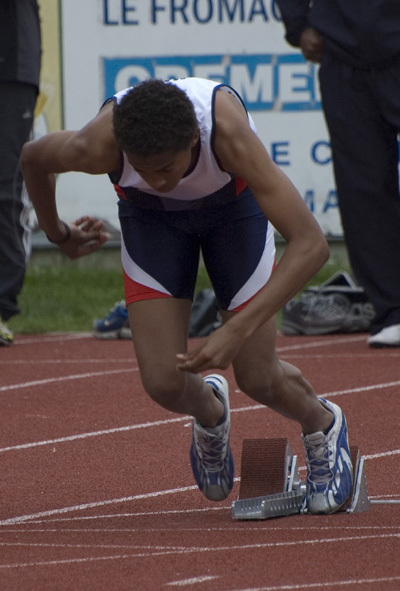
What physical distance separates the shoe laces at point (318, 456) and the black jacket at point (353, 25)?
138 inches

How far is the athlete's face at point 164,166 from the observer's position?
3.77m

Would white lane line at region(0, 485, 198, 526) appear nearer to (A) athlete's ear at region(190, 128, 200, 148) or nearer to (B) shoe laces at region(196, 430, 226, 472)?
(B) shoe laces at region(196, 430, 226, 472)

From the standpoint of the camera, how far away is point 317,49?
7504 millimetres

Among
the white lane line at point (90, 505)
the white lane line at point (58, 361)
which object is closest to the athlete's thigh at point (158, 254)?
the white lane line at point (90, 505)

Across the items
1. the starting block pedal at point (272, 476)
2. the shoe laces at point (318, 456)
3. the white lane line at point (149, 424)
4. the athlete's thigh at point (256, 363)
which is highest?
the athlete's thigh at point (256, 363)

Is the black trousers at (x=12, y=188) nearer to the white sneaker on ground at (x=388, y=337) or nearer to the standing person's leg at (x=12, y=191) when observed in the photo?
the standing person's leg at (x=12, y=191)

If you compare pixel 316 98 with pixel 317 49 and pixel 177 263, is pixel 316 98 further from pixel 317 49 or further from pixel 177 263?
pixel 177 263

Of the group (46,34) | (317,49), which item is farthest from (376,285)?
(46,34)

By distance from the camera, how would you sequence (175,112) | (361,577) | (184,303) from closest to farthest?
(361,577) < (175,112) < (184,303)

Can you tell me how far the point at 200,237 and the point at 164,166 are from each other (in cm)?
68

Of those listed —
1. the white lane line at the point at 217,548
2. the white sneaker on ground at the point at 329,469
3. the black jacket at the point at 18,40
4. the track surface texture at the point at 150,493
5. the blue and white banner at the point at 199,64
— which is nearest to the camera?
the track surface texture at the point at 150,493

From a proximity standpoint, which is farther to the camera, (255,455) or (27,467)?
(27,467)

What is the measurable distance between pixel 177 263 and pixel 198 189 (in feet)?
1.16

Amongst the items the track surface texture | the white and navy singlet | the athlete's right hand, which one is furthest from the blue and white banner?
the white and navy singlet
